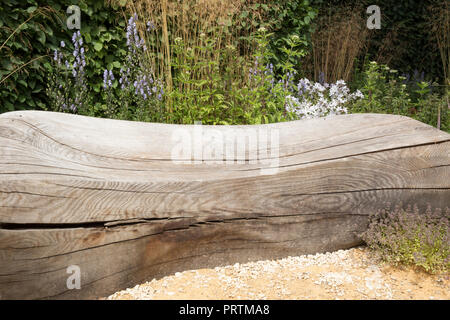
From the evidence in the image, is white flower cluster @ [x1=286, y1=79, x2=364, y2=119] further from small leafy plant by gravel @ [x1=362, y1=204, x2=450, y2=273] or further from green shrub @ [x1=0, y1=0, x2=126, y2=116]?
green shrub @ [x1=0, y1=0, x2=126, y2=116]

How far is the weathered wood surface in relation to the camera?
7.07 ft

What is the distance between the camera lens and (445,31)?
23.1 feet

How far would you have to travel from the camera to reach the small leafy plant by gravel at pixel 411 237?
8.56 feet

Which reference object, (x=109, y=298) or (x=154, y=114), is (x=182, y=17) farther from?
(x=109, y=298)

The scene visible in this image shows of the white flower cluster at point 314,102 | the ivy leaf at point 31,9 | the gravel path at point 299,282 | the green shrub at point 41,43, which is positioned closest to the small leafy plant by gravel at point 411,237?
the gravel path at point 299,282

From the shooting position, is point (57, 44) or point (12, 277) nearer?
point (12, 277)

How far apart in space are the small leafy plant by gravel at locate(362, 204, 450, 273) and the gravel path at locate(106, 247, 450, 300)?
0.08 m

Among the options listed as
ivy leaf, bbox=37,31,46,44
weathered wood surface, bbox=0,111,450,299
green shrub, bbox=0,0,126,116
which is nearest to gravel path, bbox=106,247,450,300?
weathered wood surface, bbox=0,111,450,299

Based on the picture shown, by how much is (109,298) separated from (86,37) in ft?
9.18

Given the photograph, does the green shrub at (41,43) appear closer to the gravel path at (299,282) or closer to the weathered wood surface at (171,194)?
the weathered wood surface at (171,194)

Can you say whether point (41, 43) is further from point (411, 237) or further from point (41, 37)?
point (411, 237)

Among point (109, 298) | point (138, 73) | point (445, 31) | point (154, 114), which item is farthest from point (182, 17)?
point (445, 31)

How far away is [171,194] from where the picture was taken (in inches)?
94.2

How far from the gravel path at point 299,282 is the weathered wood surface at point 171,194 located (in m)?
0.07
